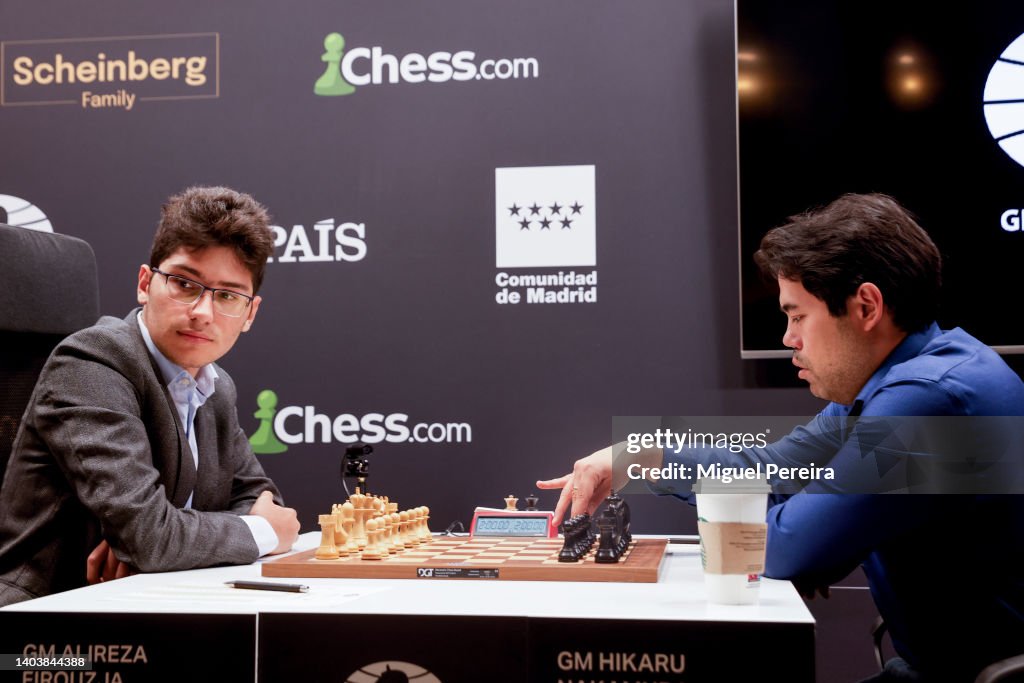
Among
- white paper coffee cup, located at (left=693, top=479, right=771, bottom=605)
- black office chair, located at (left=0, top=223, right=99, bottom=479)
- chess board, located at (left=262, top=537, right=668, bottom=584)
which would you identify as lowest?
chess board, located at (left=262, top=537, right=668, bottom=584)

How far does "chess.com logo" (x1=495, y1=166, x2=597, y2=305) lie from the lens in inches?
126

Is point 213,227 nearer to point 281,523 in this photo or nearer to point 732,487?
point 281,523

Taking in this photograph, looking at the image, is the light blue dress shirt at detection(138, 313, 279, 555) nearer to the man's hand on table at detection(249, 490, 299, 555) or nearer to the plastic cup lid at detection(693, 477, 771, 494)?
the man's hand on table at detection(249, 490, 299, 555)

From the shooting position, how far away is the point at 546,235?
322cm

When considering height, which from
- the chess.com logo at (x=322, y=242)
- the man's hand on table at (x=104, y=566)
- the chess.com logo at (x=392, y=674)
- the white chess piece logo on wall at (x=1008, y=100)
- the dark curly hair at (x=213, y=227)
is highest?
the white chess piece logo on wall at (x=1008, y=100)

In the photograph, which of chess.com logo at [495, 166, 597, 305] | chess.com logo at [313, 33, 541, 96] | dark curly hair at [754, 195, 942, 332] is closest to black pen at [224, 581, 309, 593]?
dark curly hair at [754, 195, 942, 332]

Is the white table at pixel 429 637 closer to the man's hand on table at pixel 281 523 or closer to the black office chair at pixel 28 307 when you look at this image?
the man's hand on table at pixel 281 523

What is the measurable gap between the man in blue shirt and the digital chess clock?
→ 100mm

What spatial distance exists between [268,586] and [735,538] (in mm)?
711

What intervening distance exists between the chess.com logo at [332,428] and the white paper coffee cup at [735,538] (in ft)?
6.36

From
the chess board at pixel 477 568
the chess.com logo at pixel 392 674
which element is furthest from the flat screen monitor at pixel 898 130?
the chess.com logo at pixel 392 674

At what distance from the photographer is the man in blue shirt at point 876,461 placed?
5.38ft

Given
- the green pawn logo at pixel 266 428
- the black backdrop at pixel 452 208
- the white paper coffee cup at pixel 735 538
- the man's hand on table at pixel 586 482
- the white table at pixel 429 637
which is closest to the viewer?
the white table at pixel 429 637

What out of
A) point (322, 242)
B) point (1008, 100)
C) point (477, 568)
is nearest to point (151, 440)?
point (477, 568)
